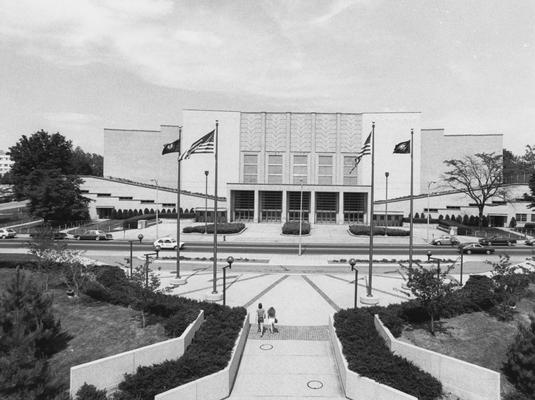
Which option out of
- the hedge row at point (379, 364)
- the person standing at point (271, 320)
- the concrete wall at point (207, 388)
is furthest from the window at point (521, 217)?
the concrete wall at point (207, 388)

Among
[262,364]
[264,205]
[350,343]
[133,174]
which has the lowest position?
[262,364]

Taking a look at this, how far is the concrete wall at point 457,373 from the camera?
488 inches

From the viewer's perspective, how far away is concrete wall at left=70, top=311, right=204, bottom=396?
41.1 feet

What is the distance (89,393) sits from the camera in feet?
38.2

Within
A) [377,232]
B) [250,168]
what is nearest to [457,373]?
[377,232]

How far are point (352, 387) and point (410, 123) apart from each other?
7204 cm

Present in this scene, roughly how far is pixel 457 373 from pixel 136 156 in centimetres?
7861

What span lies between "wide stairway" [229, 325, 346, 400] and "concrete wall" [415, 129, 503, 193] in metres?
66.6

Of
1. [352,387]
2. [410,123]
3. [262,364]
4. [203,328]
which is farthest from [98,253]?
[410,123]

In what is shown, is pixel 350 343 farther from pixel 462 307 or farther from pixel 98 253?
pixel 98 253

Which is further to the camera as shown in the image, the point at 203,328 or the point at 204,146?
the point at 204,146

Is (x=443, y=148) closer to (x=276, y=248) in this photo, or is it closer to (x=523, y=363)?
(x=276, y=248)

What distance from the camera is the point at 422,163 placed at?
76812mm

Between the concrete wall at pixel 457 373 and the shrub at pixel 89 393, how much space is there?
1111 cm
